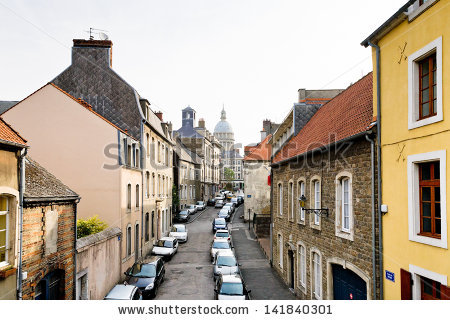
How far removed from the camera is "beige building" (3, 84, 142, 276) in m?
19.0

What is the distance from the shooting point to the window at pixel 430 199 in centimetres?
766

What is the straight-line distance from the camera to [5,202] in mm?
9398

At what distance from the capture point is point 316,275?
14523mm

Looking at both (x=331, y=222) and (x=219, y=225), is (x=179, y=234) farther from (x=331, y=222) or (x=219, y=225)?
(x=331, y=222)

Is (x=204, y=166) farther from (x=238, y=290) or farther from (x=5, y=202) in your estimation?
(x=5, y=202)

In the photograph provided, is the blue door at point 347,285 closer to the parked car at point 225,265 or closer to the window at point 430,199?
the window at point 430,199

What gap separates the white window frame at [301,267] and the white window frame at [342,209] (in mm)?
3913

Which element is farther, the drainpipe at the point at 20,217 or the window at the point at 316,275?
the window at the point at 316,275

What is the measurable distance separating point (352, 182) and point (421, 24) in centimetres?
478

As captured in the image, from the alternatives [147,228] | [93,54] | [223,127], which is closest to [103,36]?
[93,54]

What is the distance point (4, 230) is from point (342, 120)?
11198 mm

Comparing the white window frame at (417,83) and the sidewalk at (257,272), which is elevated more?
the white window frame at (417,83)

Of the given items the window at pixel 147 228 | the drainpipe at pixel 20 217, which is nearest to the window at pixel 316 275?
the drainpipe at pixel 20 217

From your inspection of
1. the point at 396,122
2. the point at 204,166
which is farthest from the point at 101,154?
the point at 204,166
